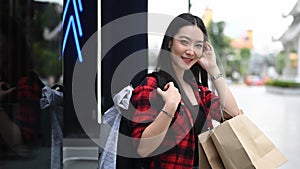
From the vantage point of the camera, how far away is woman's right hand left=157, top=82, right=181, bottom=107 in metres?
1.56

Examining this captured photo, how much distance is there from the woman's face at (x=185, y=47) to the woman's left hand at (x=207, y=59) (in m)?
0.07

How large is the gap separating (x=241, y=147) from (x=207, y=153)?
0.14 metres

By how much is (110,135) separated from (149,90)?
0.79 feet

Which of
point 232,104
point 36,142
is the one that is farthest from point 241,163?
Answer: point 36,142

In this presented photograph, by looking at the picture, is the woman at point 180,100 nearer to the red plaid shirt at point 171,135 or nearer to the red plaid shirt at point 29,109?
the red plaid shirt at point 171,135

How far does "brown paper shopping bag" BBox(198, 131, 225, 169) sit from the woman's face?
0.99 ft

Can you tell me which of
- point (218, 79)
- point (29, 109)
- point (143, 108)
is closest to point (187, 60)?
point (218, 79)

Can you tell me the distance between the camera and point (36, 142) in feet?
6.45

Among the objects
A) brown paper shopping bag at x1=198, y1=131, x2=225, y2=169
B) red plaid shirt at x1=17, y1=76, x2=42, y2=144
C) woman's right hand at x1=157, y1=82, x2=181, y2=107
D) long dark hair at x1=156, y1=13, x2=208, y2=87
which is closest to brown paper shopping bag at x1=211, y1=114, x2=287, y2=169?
brown paper shopping bag at x1=198, y1=131, x2=225, y2=169

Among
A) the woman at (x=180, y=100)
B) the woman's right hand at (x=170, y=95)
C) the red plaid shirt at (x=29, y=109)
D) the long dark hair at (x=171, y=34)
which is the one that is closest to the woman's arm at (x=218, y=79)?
the woman at (x=180, y=100)

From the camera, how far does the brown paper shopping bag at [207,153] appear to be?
5.42 feet

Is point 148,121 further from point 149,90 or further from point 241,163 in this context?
point 241,163

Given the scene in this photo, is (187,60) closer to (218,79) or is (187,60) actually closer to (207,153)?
(218,79)

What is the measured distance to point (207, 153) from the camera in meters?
1.66
